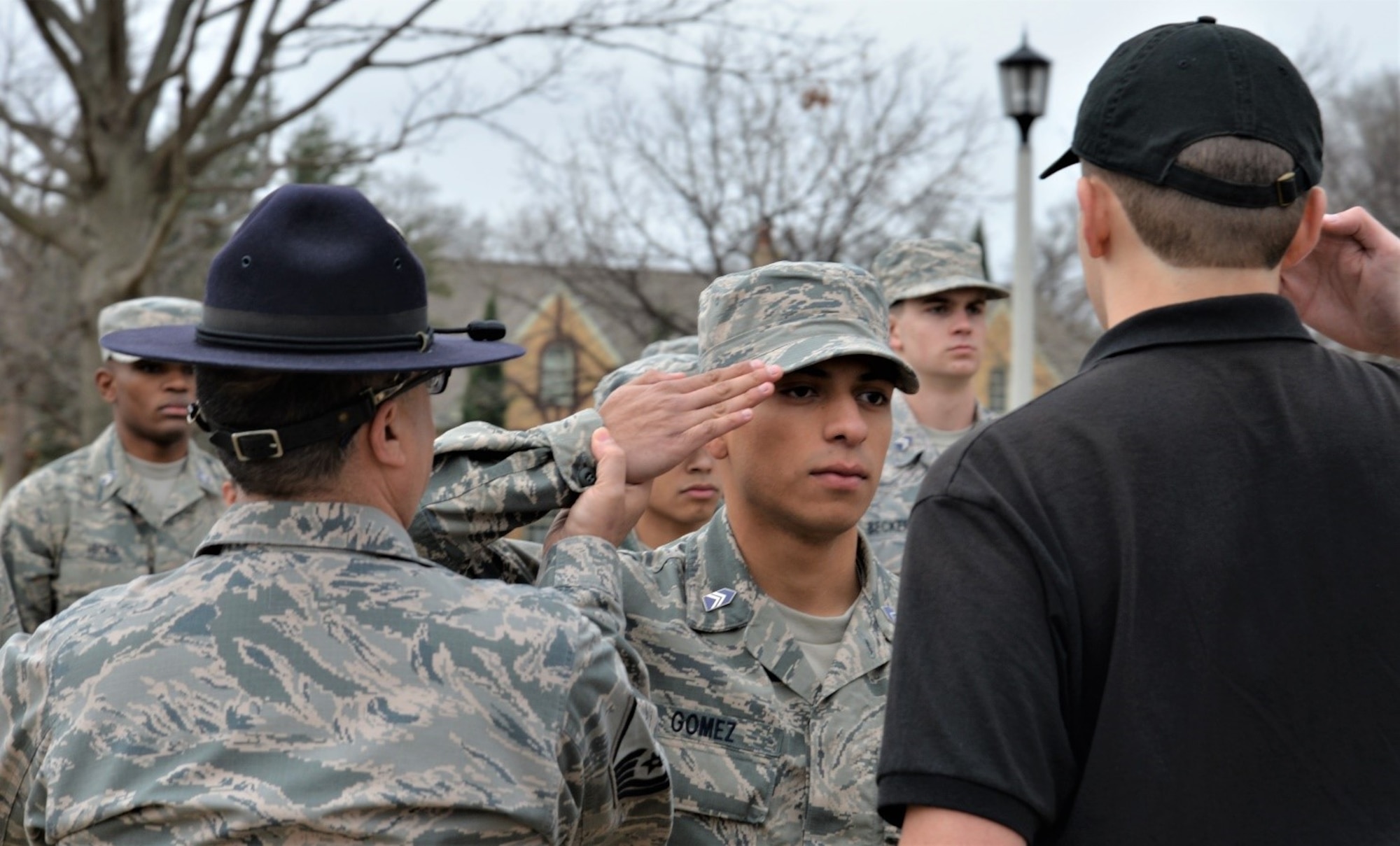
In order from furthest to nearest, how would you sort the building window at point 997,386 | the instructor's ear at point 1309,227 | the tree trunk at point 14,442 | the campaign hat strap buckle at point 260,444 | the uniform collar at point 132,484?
the building window at point 997,386
the tree trunk at point 14,442
the uniform collar at point 132,484
the campaign hat strap buckle at point 260,444
the instructor's ear at point 1309,227

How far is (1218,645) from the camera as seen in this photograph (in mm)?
2129

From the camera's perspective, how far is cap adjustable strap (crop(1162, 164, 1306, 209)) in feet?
7.28

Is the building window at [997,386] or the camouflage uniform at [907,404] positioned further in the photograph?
the building window at [997,386]

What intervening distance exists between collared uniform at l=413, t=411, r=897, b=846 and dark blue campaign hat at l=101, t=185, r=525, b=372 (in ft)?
1.24

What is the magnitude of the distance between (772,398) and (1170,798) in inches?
67.8

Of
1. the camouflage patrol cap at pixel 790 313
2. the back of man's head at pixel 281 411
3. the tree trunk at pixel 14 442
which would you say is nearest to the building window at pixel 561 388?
the tree trunk at pixel 14 442

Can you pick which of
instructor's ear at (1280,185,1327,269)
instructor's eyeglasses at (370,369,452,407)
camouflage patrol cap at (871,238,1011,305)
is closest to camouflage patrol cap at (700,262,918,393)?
instructor's eyeglasses at (370,369,452,407)

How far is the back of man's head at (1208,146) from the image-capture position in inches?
87.7

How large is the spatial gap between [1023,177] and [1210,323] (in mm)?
11848

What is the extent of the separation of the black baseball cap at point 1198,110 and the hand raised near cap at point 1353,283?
448 millimetres

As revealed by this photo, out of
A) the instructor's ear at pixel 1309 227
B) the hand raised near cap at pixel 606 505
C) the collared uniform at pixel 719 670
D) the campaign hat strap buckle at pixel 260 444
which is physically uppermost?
the instructor's ear at pixel 1309 227

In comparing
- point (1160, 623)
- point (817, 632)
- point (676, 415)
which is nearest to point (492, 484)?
point (676, 415)

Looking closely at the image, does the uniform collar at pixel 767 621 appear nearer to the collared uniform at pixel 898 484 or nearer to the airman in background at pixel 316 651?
the airman in background at pixel 316 651

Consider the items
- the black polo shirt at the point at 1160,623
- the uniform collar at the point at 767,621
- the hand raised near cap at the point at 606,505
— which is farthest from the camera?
the uniform collar at the point at 767,621
